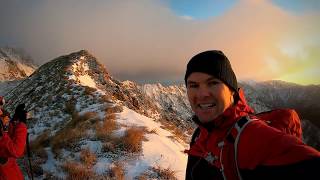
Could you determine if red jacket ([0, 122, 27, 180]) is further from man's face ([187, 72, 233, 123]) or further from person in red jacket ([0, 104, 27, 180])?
man's face ([187, 72, 233, 123])

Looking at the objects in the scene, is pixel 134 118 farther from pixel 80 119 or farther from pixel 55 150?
pixel 55 150

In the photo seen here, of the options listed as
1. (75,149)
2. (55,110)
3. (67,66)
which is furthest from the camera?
(67,66)

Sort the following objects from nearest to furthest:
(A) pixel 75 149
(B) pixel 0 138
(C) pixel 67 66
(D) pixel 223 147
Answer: (D) pixel 223 147, (B) pixel 0 138, (A) pixel 75 149, (C) pixel 67 66

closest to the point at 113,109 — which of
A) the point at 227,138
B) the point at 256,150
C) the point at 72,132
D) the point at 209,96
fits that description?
the point at 72,132

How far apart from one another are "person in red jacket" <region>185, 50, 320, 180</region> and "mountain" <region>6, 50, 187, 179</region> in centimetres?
703

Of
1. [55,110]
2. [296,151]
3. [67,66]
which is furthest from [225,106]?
[67,66]

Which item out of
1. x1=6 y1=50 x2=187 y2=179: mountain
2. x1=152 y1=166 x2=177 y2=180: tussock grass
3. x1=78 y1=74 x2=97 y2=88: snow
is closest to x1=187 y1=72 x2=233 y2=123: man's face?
x1=6 y1=50 x2=187 y2=179: mountain

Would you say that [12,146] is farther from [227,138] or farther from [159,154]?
[159,154]

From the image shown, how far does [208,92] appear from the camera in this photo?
2.67 metres

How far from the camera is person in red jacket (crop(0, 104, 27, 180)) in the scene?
5.66 meters

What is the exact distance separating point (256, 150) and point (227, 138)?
0.92ft

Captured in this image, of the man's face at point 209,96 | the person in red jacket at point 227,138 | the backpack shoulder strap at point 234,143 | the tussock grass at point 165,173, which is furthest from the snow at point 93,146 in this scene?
the backpack shoulder strap at point 234,143

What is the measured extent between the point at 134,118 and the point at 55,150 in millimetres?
3597

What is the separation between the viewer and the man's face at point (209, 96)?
2635 mm
